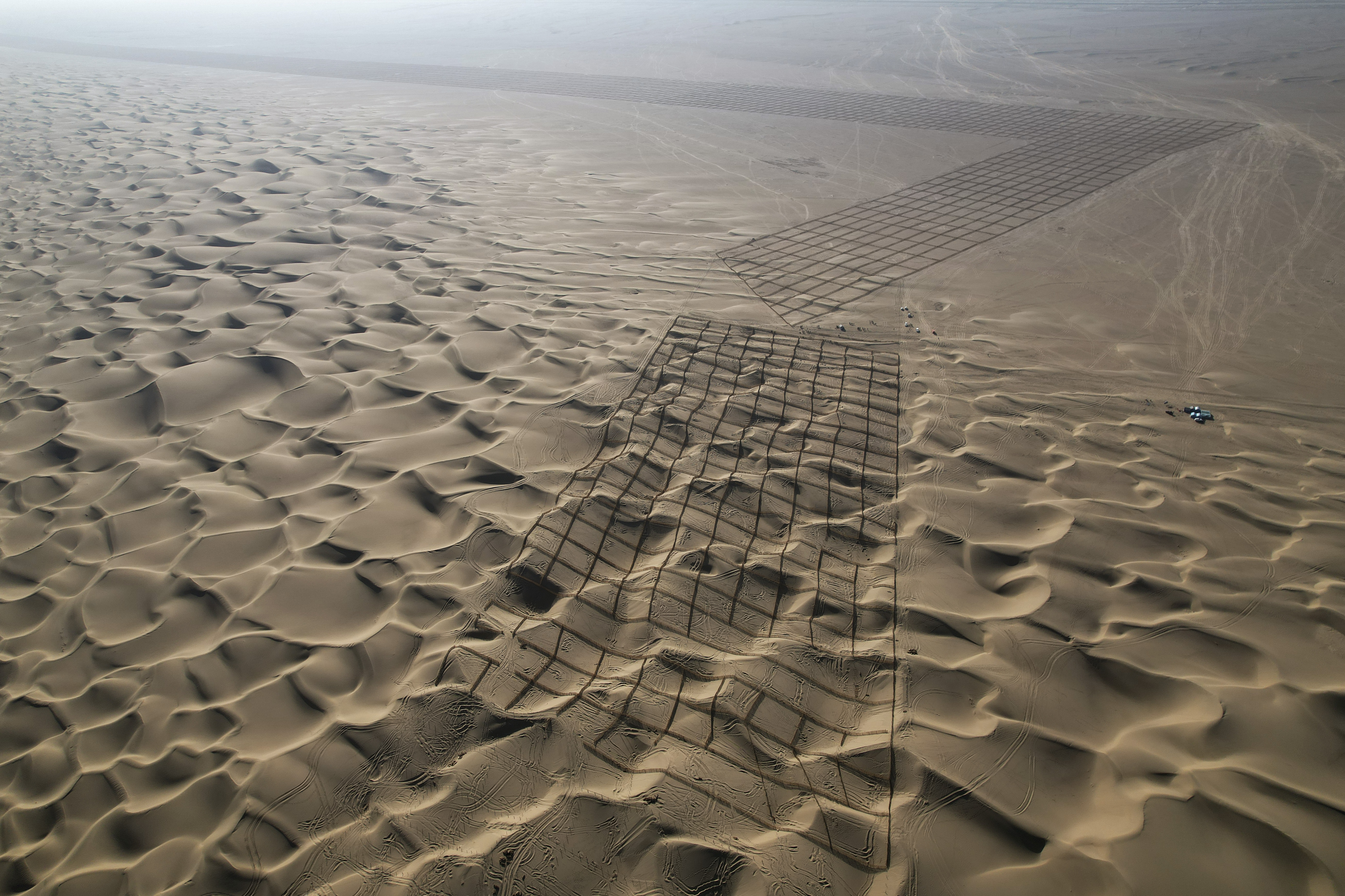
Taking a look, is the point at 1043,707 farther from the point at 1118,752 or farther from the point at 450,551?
the point at 450,551

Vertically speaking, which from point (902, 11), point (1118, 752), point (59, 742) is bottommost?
point (59, 742)

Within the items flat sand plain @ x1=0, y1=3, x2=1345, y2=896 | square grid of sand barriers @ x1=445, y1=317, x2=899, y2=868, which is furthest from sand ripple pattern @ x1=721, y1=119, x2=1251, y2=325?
square grid of sand barriers @ x1=445, y1=317, x2=899, y2=868

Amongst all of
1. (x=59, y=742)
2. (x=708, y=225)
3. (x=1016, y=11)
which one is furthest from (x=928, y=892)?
(x=1016, y=11)

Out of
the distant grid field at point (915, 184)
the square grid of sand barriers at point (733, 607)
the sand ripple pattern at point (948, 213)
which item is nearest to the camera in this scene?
the square grid of sand barriers at point (733, 607)

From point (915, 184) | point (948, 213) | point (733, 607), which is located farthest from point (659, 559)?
point (915, 184)

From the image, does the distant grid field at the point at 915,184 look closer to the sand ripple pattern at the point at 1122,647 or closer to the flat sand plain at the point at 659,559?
the flat sand plain at the point at 659,559

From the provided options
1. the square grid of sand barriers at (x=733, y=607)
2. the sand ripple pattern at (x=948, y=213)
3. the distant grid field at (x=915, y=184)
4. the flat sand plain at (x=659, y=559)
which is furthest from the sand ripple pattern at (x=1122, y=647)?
the distant grid field at (x=915, y=184)

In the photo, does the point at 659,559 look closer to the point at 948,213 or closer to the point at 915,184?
the point at 948,213
